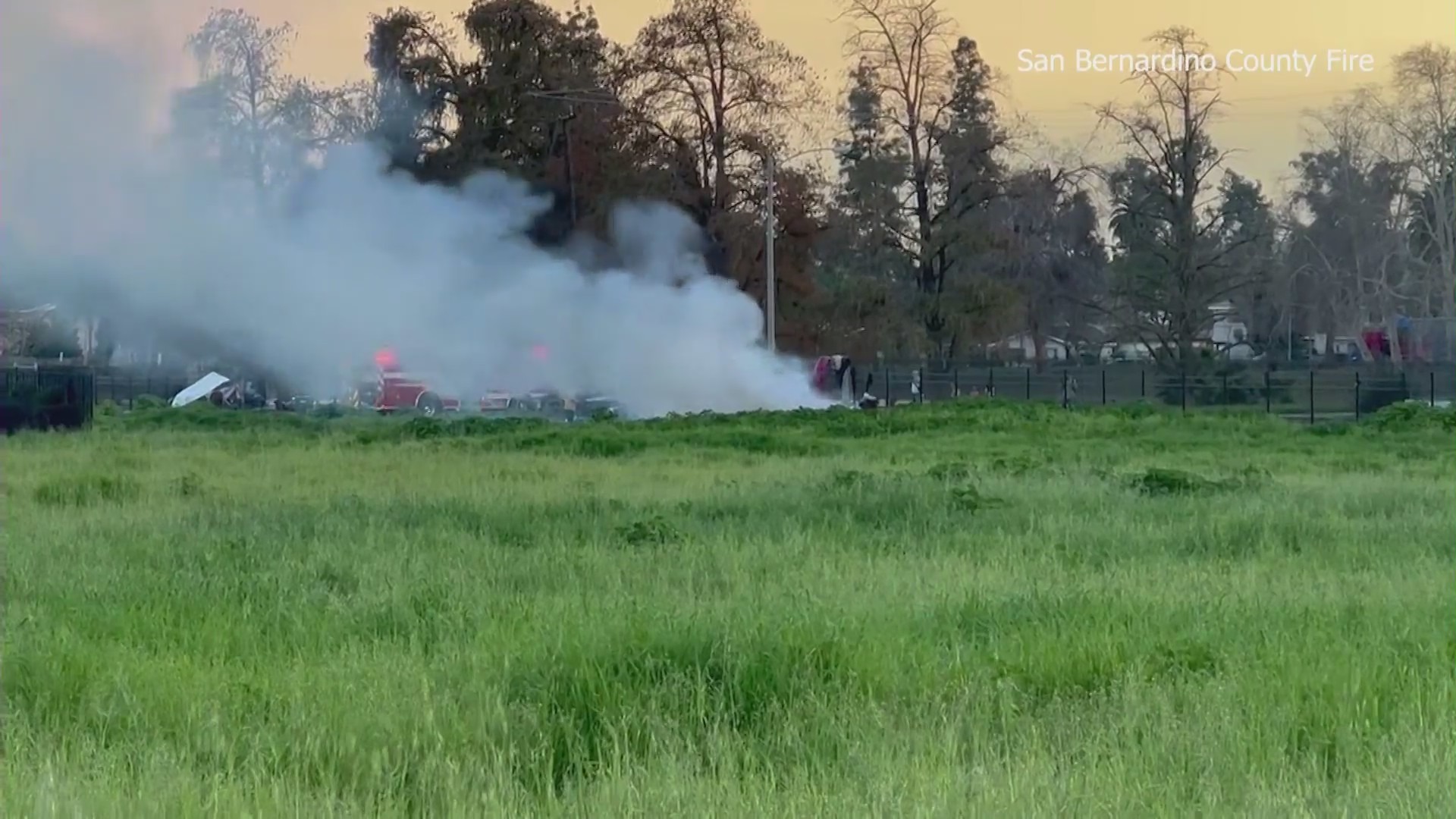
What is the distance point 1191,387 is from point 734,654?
37.0m

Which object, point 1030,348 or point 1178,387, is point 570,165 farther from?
point 1030,348

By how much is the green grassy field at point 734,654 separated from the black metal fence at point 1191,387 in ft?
87.2

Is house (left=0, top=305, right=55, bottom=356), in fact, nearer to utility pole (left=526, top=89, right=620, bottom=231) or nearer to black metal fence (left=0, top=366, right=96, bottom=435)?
black metal fence (left=0, top=366, right=96, bottom=435)

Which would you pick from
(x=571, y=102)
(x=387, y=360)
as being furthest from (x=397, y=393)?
(x=571, y=102)

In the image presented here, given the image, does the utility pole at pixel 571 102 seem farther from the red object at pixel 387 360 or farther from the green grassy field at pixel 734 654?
the green grassy field at pixel 734 654

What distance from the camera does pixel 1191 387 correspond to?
41.1 metres

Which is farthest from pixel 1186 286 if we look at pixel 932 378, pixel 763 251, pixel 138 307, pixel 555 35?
pixel 138 307

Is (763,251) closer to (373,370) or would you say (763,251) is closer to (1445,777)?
(373,370)

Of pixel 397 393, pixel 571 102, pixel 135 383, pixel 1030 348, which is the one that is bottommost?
pixel 397 393

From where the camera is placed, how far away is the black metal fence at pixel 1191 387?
39375mm

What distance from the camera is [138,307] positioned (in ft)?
94.1

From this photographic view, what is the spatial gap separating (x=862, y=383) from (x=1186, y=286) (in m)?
10.3

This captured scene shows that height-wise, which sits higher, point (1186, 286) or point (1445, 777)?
point (1186, 286)

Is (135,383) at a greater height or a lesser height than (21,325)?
lesser
